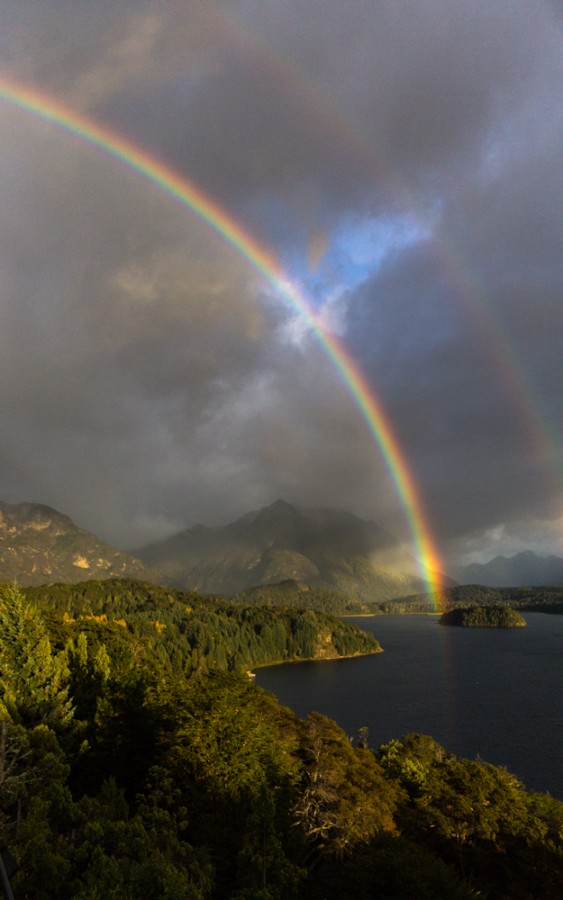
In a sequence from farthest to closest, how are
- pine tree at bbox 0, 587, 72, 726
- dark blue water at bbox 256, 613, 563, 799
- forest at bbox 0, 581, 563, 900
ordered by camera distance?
dark blue water at bbox 256, 613, 563, 799
pine tree at bbox 0, 587, 72, 726
forest at bbox 0, 581, 563, 900

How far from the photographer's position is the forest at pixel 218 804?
20906 millimetres

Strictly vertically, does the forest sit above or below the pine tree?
below

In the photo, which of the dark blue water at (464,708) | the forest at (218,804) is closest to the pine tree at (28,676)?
the forest at (218,804)

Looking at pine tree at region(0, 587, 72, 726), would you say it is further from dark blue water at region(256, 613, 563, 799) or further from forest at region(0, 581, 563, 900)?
dark blue water at region(256, 613, 563, 799)

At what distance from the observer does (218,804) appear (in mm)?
33000

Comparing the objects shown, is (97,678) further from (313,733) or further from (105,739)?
(313,733)

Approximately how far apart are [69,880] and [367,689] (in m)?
166

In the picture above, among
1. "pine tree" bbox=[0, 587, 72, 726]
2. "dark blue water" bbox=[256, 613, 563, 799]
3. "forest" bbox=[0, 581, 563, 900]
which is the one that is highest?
"pine tree" bbox=[0, 587, 72, 726]

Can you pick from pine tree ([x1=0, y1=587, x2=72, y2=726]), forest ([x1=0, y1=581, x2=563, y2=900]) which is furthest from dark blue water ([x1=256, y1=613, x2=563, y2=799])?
pine tree ([x1=0, y1=587, x2=72, y2=726])

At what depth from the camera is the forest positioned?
2091 centimetres

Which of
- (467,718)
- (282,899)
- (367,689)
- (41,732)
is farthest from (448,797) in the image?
(367,689)

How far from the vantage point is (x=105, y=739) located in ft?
150

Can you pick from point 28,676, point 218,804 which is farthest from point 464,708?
point 218,804

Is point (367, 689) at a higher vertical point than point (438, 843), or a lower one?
lower
